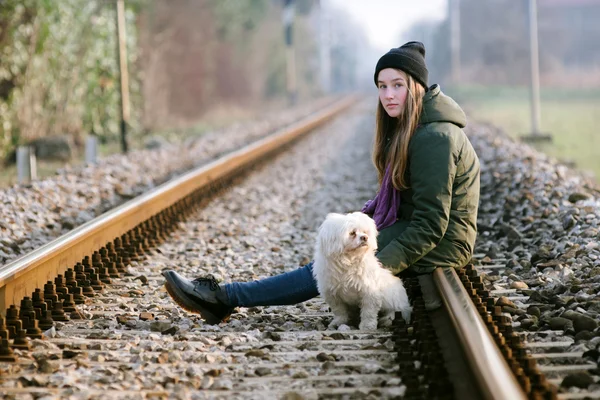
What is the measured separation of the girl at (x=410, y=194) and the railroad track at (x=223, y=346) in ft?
0.48

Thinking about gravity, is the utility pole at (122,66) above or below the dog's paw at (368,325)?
above

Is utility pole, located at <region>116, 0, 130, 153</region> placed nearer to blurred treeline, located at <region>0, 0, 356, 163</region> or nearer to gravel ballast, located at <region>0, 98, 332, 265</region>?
gravel ballast, located at <region>0, 98, 332, 265</region>

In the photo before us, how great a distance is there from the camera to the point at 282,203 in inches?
390

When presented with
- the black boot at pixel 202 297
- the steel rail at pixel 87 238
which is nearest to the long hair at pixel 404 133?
the black boot at pixel 202 297

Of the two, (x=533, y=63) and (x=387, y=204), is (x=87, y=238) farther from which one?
(x=533, y=63)

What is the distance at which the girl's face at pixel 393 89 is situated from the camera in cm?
484

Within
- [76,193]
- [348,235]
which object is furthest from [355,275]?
[76,193]

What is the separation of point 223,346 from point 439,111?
1.70 meters

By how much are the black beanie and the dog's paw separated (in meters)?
1.34

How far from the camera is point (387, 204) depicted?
16.9 ft

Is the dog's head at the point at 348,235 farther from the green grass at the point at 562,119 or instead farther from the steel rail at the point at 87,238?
the green grass at the point at 562,119

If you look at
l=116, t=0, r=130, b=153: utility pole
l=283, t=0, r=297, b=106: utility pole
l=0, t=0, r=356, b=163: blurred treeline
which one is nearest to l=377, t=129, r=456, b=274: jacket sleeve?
l=116, t=0, r=130, b=153: utility pole

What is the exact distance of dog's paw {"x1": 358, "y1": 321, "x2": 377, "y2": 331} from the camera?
4.60m

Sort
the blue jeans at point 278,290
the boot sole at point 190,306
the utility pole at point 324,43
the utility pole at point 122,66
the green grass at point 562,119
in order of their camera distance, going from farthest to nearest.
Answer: the utility pole at point 324,43 < the green grass at point 562,119 < the utility pole at point 122,66 < the blue jeans at point 278,290 < the boot sole at point 190,306
